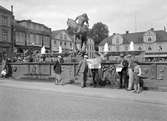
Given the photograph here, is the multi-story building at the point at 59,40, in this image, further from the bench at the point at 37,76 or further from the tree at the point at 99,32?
the bench at the point at 37,76

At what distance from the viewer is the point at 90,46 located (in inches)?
781

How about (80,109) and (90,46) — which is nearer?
(80,109)

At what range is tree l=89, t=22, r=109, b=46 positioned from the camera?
281 ft

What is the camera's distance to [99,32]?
3406 inches

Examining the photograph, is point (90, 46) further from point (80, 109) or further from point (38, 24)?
point (38, 24)

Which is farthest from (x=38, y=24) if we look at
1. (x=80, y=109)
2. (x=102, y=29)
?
(x=80, y=109)

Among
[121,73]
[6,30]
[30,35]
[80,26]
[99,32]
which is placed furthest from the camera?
[99,32]

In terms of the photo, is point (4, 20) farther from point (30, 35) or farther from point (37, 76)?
point (37, 76)

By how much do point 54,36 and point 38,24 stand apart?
31.3ft

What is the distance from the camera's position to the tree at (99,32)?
8575 cm

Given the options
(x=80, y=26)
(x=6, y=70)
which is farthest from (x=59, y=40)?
(x=80, y=26)

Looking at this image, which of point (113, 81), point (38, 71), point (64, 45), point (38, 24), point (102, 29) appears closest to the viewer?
point (113, 81)

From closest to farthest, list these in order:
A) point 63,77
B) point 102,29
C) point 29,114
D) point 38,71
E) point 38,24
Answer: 1. point 29,114
2. point 63,77
3. point 38,71
4. point 38,24
5. point 102,29

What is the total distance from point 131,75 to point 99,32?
75.8m
